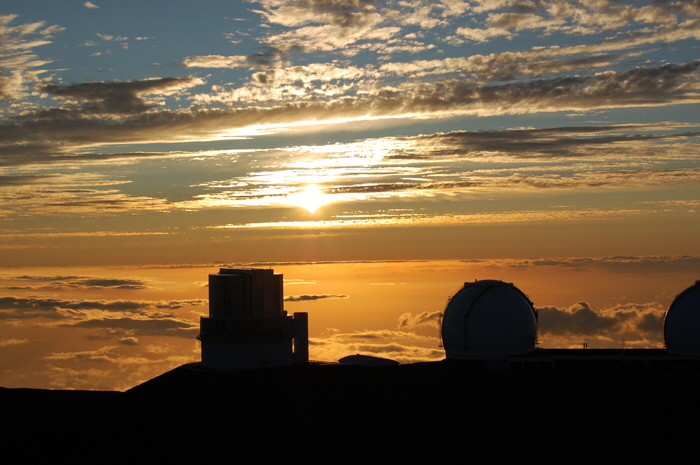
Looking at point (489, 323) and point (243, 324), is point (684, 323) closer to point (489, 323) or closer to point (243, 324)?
point (489, 323)

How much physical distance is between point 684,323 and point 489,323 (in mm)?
12944

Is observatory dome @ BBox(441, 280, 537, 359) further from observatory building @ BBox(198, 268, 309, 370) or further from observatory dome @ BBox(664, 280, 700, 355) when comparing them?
observatory building @ BBox(198, 268, 309, 370)

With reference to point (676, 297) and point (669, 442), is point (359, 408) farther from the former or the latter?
point (676, 297)

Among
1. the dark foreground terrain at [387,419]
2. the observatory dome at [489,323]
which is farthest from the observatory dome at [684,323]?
the observatory dome at [489,323]

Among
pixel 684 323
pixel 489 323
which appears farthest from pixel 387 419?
pixel 684 323

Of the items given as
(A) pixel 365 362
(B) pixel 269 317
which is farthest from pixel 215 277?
(A) pixel 365 362

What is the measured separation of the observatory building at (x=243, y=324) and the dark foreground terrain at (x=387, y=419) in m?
2.13

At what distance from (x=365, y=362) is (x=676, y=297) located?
67.9 feet

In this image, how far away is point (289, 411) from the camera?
3547cm

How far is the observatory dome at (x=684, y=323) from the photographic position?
46469mm

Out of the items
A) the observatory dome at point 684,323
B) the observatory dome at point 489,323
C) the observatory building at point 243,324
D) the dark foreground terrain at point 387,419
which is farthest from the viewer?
the observatory dome at point 684,323

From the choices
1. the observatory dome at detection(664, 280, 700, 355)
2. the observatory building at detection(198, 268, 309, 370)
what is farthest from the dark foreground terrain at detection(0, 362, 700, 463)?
the observatory dome at detection(664, 280, 700, 355)

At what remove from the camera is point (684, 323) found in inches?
1844

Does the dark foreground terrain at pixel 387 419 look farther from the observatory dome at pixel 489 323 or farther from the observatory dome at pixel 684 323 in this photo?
the observatory dome at pixel 684 323
